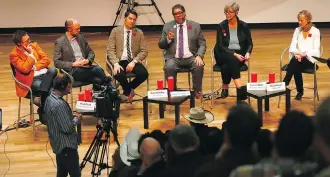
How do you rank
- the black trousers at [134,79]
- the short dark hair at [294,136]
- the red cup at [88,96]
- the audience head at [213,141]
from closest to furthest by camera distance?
the short dark hair at [294,136] < the audience head at [213,141] < the red cup at [88,96] < the black trousers at [134,79]

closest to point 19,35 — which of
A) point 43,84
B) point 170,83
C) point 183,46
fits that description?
point 43,84

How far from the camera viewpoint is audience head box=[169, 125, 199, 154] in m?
3.21

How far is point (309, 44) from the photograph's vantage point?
271 inches

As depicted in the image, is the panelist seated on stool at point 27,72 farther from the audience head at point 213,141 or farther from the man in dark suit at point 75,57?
the audience head at point 213,141

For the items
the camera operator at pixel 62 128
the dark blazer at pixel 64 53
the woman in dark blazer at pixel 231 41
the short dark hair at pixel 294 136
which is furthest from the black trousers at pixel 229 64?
the short dark hair at pixel 294 136

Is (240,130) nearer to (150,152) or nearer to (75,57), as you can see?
(150,152)

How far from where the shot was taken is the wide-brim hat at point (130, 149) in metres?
3.89

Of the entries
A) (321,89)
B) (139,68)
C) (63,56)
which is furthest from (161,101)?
(321,89)

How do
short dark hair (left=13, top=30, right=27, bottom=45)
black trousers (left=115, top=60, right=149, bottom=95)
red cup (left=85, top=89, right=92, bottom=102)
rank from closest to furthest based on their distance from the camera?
red cup (left=85, top=89, right=92, bottom=102)
short dark hair (left=13, top=30, right=27, bottom=45)
black trousers (left=115, top=60, right=149, bottom=95)

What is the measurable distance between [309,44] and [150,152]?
4065 mm

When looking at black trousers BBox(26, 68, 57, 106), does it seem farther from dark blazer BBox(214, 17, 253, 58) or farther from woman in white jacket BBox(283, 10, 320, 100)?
woman in white jacket BBox(283, 10, 320, 100)

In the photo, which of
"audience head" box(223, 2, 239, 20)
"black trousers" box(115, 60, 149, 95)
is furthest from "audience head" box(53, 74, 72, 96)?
"audience head" box(223, 2, 239, 20)

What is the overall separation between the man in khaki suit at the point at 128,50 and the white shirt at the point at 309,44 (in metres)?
1.88

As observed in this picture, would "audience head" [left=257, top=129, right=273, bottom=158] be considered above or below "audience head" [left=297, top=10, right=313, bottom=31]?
below
